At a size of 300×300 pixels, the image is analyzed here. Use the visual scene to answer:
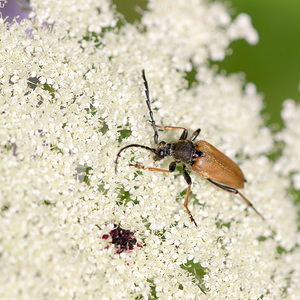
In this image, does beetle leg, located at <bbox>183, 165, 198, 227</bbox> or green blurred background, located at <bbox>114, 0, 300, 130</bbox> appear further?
green blurred background, located at <bbox>114, 0, 300, 130</bbox>

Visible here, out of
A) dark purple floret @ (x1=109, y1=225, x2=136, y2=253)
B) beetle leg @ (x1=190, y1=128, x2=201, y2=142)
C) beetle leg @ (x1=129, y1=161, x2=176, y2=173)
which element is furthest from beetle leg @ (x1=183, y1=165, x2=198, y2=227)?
dark purple floret @ (x1=109, y1=225, x2=136, y2=253)

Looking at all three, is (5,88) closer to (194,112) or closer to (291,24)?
(194,112)

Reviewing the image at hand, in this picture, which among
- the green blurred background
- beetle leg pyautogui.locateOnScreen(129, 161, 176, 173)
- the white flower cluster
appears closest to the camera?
the white flower cluster

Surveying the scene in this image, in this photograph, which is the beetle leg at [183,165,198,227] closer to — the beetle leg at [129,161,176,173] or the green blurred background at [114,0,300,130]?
the beetle leg at [129,161,176,173]

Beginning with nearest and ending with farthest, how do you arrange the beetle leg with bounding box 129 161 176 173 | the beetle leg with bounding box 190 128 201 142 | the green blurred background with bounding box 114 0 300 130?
the beetle leg with bounding box 129 161 176 173 → the beetle leg with bounding box 190 128 201 142 → the green blurred background with bounding box 114 0 300 130

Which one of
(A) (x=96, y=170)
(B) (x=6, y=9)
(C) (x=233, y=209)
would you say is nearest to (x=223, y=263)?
(C) (x=233, y=209)

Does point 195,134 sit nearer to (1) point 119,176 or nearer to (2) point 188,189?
(2) point 188,189
